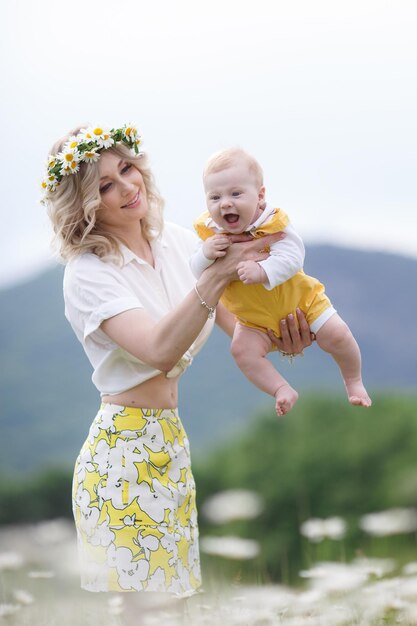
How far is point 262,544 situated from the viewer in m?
8.58

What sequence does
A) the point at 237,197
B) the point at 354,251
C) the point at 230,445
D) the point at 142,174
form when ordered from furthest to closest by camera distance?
1. the point at 354,251
2. the point at 230,445
3. the point at 142,174
4. the point at 237,197

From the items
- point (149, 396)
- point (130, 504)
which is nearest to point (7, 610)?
point (130, 504)

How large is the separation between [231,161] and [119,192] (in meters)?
0.45

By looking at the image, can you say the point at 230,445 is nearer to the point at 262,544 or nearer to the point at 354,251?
the point at 262,544

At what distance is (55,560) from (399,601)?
43.3 inches

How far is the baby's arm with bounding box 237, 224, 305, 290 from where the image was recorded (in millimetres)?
2621

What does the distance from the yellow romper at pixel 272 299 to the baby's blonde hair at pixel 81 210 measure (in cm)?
31

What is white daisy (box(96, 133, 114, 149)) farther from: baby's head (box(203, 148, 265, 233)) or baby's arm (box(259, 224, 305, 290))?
baby's arm (box(259, 224, 305, 290))

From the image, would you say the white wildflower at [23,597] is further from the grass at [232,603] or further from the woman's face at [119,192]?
the woman's face at [119,192]

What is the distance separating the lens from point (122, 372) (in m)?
2.93

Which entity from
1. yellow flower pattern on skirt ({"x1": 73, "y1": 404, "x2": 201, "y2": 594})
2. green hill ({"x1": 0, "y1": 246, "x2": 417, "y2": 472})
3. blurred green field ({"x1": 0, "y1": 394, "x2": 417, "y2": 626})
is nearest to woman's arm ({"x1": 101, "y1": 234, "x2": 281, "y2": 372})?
yellow flower pattern on skirt ({"x1": 73, "y1": 404, "x2": 201, "y2": 594})

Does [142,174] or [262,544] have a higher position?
[142,174]

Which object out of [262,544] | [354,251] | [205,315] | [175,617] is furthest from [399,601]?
[354,251]

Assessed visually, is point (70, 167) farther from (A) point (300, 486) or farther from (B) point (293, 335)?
(A) point (300, 486)
